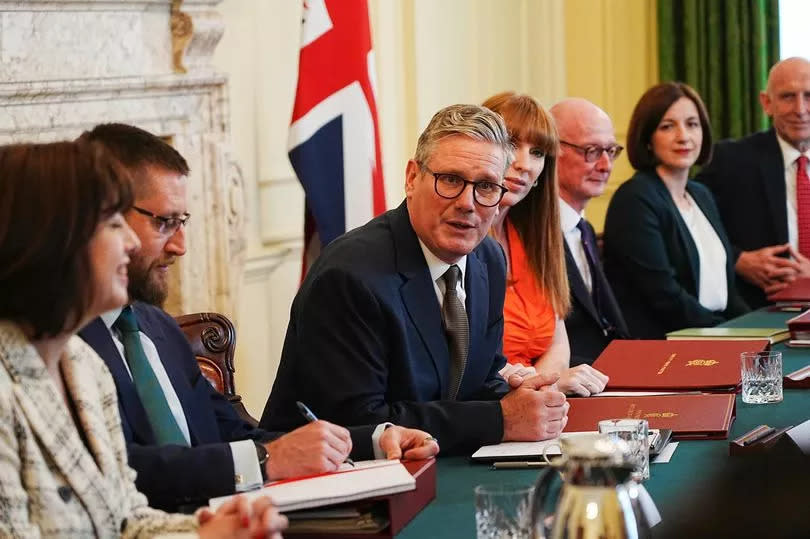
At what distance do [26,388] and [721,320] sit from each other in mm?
3795

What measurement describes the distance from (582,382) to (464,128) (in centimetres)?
66

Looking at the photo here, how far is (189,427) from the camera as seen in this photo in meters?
2.55

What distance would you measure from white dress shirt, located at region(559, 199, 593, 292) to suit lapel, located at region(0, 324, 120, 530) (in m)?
2.72

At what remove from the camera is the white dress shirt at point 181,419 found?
228 centimetres

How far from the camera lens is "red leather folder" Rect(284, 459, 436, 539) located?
2.06 m

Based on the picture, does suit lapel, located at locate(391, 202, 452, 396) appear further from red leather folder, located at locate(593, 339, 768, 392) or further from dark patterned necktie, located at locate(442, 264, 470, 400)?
red leather folder, located at locate(593, 339, 768, 392)

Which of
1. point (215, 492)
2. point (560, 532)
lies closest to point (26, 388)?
point (215, 492)

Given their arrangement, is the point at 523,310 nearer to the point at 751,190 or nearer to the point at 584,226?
the point at 584,226

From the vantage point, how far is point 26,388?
1.87 m

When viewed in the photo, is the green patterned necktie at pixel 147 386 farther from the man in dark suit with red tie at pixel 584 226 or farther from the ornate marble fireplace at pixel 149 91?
the man in dark suit with red tie at pixel 584 226

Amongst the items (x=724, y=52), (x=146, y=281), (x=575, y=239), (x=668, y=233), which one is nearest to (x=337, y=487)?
(x=146, y=281)

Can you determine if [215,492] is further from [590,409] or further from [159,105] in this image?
[159,105]

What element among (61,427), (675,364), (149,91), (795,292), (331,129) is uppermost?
(149,91)

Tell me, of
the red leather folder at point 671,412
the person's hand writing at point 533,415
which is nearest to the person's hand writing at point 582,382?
the red leather folder at point 671,412
